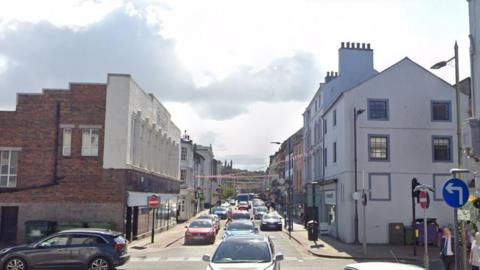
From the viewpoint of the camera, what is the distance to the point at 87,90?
29.2m

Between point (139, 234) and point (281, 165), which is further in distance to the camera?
point (281, 165)

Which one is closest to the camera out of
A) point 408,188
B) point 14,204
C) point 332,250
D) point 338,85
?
point 332,250

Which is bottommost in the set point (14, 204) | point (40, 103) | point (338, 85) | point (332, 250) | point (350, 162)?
point (332, 250)

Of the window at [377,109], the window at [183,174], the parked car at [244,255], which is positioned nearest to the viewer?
the parked car at [244,255]

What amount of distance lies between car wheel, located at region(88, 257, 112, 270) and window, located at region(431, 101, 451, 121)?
22.6 metres

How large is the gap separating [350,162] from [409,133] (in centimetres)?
415

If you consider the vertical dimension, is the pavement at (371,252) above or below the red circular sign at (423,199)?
below

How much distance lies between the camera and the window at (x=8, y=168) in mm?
28672

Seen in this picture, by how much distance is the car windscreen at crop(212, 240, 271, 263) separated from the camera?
1235cm

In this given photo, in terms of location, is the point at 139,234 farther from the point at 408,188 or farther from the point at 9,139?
the point at 408,188

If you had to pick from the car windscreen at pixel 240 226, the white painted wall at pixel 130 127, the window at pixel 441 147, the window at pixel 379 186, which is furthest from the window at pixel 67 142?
the window at pixel 441 147

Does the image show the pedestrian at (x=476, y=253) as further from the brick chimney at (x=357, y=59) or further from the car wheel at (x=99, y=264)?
the brick chimney at (x=357, y=59)

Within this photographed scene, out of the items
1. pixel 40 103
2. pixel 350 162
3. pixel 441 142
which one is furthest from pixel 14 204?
pixel 441 142

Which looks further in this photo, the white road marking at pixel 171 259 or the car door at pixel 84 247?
the white road marking at pixel 171 259
